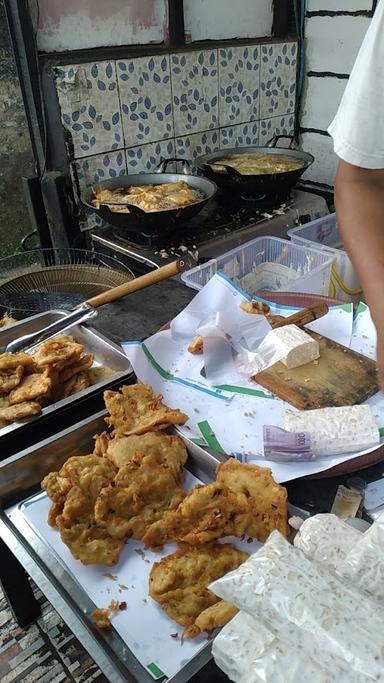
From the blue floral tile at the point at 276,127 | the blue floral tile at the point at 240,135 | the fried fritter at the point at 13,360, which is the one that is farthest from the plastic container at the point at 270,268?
the blue floral tile at the point at 276,127

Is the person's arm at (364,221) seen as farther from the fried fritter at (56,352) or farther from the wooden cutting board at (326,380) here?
the fried fritter at (56,352)

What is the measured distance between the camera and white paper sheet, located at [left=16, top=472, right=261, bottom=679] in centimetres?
98

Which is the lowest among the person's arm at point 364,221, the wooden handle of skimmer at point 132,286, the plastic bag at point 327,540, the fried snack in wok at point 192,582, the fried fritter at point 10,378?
the fried snack in wok at point 192,582

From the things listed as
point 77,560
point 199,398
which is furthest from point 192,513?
point 199,398

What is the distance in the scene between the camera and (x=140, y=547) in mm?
1193

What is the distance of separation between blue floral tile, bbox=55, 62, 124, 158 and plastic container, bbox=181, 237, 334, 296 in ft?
3.87

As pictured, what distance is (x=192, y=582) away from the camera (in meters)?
1.06

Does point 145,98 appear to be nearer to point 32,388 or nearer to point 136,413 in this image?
point 32,388

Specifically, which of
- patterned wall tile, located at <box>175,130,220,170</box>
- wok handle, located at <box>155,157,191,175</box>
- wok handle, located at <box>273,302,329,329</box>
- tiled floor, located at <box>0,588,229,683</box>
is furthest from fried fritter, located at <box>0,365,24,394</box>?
patterned wall tile, located at <box>175,130,220,170</box>

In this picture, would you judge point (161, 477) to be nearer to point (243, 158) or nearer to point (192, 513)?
point (192, 513)

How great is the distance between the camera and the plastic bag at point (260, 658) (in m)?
0.65

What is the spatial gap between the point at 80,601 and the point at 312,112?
3918 mm

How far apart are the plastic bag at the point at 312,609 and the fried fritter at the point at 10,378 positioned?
106 centimetres

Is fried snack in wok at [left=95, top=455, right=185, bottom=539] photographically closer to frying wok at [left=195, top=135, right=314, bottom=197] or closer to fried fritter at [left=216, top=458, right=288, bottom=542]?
fried fritter at [left=216, top=458, right=288, bottom=542]
